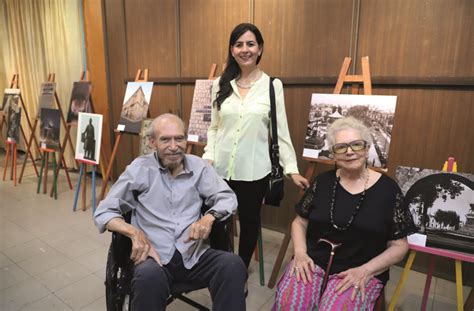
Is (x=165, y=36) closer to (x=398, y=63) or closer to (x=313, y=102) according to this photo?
A: (x=313, y=102)

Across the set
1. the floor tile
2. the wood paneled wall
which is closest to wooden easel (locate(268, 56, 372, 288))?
the wood paneled wall

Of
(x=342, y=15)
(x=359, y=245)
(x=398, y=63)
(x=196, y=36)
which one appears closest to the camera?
(x=359, y=245)

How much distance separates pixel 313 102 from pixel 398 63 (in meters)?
0.67

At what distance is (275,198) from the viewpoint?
6.05 ft

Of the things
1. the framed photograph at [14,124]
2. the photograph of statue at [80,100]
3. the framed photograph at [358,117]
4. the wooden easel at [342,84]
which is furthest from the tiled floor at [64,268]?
the framed photograph at [14,124]

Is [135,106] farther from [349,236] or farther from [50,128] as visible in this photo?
[349,236]

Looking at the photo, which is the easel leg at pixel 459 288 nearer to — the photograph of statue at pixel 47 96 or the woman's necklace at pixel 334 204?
the woman's necklace at pixel 334 204

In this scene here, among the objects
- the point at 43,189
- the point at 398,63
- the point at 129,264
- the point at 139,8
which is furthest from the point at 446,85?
the point at 43,189

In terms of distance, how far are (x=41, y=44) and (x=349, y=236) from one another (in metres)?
5.22

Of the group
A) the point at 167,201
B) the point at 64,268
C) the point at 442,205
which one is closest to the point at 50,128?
the point at 64,268

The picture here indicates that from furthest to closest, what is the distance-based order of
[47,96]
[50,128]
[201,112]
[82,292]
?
1. [47,96]
2. [50,128]
3. [201,112]
4. [82,292]

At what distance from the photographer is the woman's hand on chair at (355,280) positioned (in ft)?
4.17

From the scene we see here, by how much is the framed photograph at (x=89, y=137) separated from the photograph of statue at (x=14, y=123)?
156cm

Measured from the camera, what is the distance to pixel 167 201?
1510 mm
